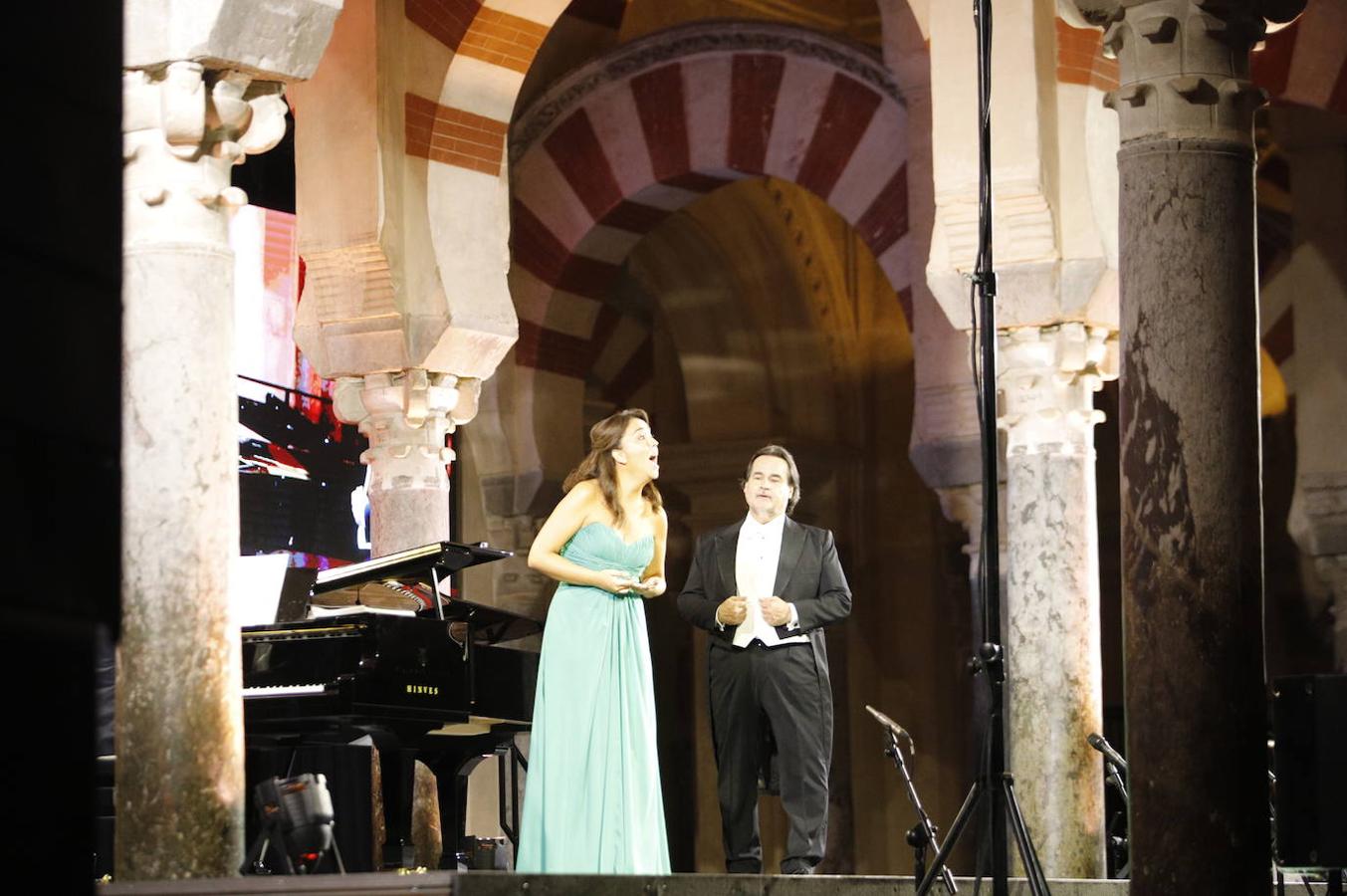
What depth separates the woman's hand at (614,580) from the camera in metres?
6.32

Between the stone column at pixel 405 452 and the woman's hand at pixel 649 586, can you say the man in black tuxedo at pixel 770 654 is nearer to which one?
the woman's hand at pixel 649 586

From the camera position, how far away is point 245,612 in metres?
10.6

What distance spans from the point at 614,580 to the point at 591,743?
50 cm

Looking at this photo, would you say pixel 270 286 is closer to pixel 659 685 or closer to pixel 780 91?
pixel 780 91

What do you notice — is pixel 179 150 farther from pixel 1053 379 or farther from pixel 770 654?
pixel 1053 379

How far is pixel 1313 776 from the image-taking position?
16.5ft

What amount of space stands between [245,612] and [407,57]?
325cm

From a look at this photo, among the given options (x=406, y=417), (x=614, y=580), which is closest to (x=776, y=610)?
(x=614, y=580)

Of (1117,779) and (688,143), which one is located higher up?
(688,143)

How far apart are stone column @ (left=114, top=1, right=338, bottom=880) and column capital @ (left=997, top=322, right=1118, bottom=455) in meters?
3.55

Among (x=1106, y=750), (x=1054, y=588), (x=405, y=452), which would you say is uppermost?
(x=405, y=452)

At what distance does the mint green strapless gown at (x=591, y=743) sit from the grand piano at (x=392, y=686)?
0.67 m

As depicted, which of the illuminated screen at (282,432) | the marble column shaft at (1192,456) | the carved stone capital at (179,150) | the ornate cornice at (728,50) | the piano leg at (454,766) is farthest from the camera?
the ornate cornice at (728,50)

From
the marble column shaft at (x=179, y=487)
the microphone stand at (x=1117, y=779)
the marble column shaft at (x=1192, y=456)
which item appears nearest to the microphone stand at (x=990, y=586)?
the marble column shaft at (x=1192, y=456)
